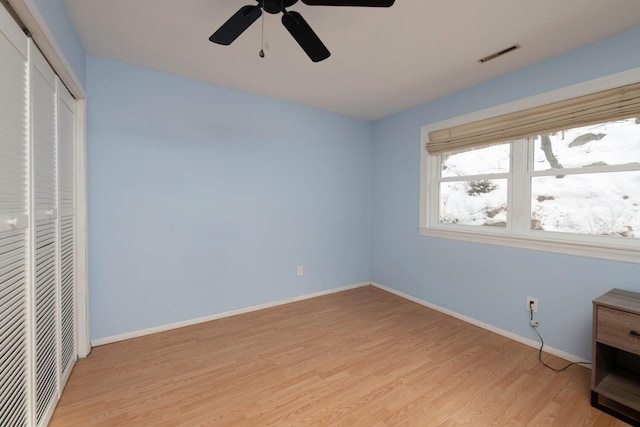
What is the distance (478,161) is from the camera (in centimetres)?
279

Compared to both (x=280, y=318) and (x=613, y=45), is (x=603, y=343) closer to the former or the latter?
(x=613, y=45)

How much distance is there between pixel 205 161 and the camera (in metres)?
2.67

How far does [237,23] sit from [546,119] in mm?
2402

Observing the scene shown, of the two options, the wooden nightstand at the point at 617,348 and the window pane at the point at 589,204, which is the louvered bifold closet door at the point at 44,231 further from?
the window pane at the point at 589,204

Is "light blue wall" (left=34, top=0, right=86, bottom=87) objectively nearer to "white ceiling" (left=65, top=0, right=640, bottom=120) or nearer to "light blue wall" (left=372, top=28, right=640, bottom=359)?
"white ceiling" (left=65, top=0, right=640, bottom=120)

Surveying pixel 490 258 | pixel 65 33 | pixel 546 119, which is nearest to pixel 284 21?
pixel 65 33

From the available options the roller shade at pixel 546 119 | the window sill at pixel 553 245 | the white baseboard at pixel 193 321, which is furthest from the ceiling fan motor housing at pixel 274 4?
the white baseboard at pixel 193 321

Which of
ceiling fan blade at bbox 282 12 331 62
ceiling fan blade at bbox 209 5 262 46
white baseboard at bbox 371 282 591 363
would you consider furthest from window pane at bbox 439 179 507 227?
ceiling fan blade at bbox 209 5 262 46

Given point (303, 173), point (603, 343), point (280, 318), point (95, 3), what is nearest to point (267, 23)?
point (95, 3)

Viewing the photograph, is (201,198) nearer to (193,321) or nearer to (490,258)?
(193,321)

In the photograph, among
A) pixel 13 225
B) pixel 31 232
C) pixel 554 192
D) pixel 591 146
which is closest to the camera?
pixel 13 225

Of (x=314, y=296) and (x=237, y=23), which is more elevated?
(x=237, y=23)

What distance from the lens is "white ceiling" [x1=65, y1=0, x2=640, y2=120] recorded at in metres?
1.66

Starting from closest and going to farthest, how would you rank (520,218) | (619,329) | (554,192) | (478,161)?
1. (619,329)
2. (554,192)
3. (520,218)
4. (478,161)
